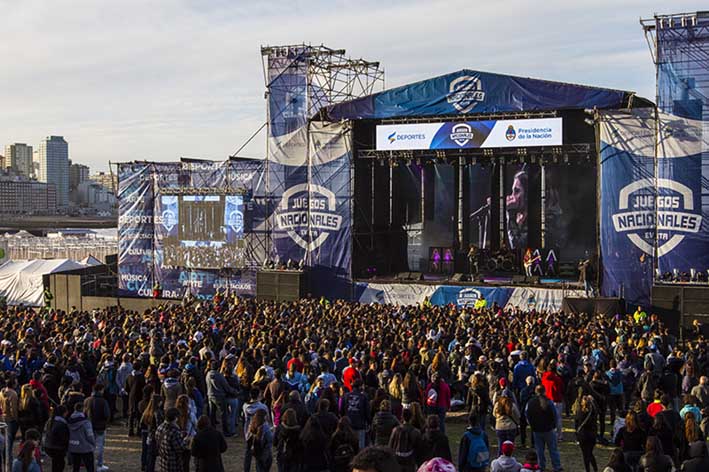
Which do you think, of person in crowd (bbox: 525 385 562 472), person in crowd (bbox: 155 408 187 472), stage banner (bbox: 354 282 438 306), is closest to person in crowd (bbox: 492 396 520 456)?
person in crowd (bbox: 525 385 562 472)

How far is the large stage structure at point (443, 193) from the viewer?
24.4 m

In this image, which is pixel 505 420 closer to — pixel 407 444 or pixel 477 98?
pixel 407 444

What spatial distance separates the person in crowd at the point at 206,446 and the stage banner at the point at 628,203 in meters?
19.1

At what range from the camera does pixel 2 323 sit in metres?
18.7

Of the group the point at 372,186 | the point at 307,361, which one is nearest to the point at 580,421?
the point at 307,361

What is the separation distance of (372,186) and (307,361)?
1811 centimetres

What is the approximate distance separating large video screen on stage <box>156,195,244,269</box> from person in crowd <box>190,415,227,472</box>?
23.0m

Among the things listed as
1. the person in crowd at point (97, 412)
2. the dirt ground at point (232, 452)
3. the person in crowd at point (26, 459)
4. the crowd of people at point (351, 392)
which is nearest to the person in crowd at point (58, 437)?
the crowd of people at point (351, 392)

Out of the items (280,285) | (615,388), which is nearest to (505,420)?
(615,388)

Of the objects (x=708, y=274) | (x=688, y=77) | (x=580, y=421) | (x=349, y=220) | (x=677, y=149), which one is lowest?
(x=580, y=421)

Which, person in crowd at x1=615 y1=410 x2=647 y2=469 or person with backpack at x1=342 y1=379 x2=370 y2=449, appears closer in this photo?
person in crowd at x1=615 y1=410 x2=647 y2=469

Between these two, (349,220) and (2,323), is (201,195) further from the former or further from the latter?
(2,323)

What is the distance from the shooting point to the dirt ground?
10992mm

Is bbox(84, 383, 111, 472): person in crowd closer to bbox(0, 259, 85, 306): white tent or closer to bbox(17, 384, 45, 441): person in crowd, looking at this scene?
bbox(17, 384, 45, 441): person in crowd
